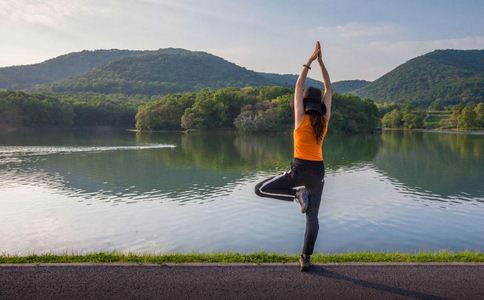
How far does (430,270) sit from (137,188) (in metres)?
22.7

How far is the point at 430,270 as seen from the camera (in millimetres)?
6395

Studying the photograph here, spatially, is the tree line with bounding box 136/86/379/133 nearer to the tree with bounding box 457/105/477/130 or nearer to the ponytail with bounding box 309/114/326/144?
the tree with bounding box 457/105/477/130

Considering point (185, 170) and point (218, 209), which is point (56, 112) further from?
point (218, 209)

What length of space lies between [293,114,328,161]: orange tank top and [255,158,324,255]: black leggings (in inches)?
3.3

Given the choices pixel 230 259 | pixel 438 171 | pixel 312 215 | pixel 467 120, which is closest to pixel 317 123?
pixel 312 215

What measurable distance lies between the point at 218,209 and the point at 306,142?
15.2 meters

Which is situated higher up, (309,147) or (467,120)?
(309,147)

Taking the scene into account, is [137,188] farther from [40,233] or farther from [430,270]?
[430,270]

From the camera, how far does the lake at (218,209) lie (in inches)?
615

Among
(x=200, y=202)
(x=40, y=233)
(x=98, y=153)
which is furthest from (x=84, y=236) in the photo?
(x=98, y=153)

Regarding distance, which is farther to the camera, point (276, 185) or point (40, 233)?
point (40, 233)

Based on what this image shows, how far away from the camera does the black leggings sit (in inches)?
247

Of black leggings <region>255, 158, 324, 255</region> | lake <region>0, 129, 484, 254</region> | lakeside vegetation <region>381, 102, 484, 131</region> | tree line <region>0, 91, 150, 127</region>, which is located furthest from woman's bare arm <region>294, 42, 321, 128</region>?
lakeside vegetation <region>381, 102, 484, 131</region>

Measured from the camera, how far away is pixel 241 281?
5949mm
